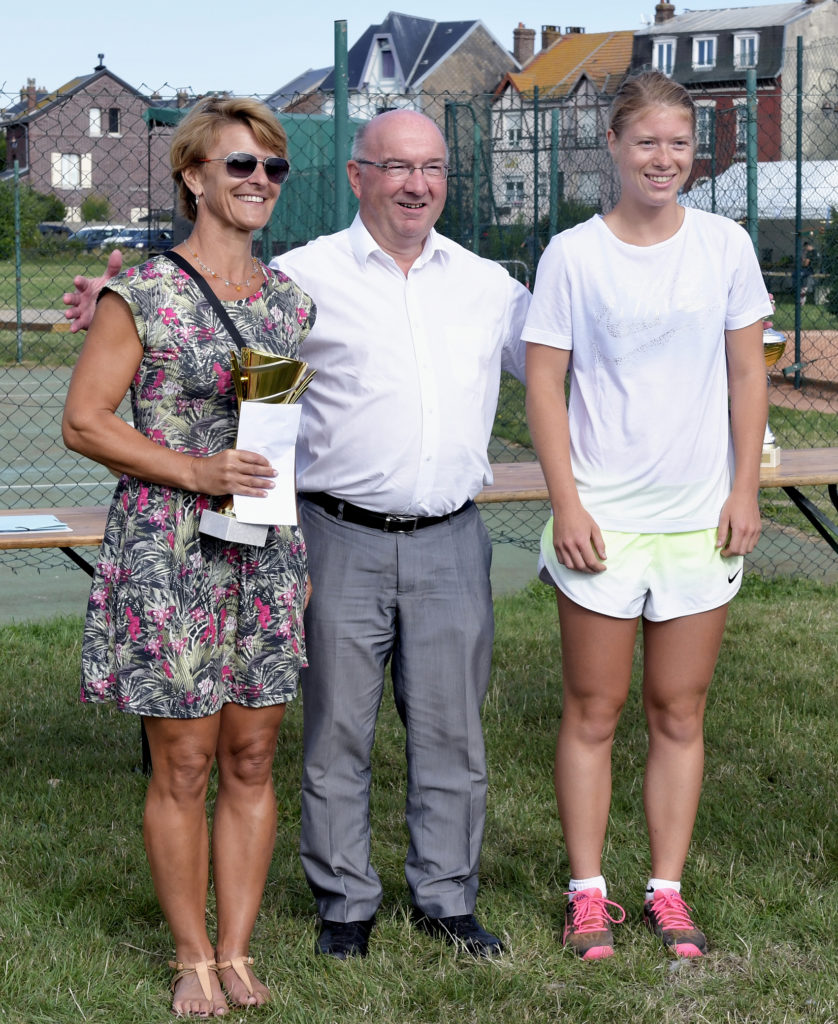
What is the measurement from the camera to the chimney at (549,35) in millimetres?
68500

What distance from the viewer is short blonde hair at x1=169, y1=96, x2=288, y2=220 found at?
2.91 metres

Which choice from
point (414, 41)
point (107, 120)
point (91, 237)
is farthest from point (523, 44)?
point (91, 237)

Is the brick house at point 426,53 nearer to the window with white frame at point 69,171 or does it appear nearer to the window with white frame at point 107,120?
the window with white frame at point 69,171

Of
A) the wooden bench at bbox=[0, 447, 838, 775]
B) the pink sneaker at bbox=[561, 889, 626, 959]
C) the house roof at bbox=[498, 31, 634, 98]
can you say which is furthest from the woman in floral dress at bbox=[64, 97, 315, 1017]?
the house roof at bbox=[498, 31, 634, 98]

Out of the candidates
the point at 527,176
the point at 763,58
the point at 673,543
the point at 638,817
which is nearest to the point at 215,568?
the point at 673,543

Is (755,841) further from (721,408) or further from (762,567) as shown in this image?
(762,567)

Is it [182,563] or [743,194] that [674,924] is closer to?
[182,563]

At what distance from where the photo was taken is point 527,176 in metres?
18.3

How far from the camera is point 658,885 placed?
3490 mm

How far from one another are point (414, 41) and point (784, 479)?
6270 cm

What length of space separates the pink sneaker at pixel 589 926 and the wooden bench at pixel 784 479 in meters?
1.37

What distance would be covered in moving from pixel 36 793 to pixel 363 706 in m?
1.64

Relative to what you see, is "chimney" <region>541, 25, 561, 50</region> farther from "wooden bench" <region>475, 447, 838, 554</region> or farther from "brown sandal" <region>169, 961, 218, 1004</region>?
"brown sandal" <region>169, 961, 218, 1004</region>

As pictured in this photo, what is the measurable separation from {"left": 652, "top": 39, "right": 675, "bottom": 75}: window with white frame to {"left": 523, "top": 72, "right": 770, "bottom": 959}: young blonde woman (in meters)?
57.4
